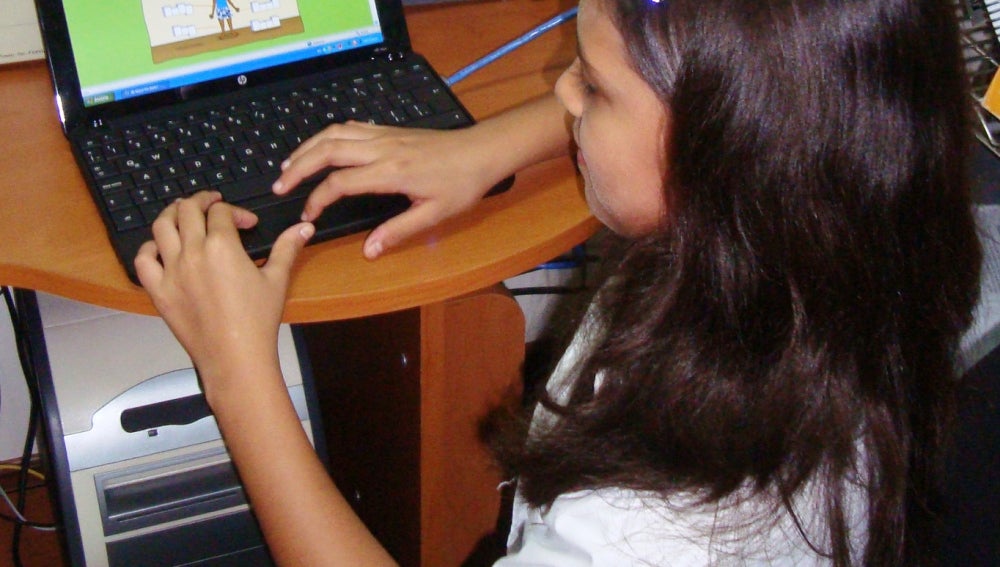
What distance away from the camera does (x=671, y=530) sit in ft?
1.83

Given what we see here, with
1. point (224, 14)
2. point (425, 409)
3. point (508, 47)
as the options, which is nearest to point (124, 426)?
point (425, 409)

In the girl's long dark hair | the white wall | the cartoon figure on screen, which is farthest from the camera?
the white wall

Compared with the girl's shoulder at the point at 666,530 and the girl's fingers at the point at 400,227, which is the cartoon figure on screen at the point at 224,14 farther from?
the girl's shoulder at the point at 666,530

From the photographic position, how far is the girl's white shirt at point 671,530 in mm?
550

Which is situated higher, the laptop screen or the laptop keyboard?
the laptop screen

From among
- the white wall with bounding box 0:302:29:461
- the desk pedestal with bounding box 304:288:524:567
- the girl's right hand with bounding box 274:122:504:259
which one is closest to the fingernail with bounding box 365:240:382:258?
the girl's right hand with bounding box 274:122:504:259

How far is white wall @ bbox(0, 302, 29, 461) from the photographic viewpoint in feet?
3.97

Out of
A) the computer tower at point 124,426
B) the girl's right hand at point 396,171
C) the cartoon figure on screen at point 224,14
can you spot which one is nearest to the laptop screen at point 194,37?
the cartoon figure on screen at point 224,14

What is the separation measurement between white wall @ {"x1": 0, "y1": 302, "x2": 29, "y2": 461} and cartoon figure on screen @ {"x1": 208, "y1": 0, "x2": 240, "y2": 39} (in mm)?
629

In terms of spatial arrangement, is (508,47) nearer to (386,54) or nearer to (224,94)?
(386,54)

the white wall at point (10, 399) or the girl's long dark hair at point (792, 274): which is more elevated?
the girl's long dark hair at point (792, 274)

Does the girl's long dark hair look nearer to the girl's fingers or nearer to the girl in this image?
the girl

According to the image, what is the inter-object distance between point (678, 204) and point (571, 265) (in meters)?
0.72

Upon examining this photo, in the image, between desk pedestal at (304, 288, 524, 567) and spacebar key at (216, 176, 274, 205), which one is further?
desk pedestal at (304, 288, 524, 567)
